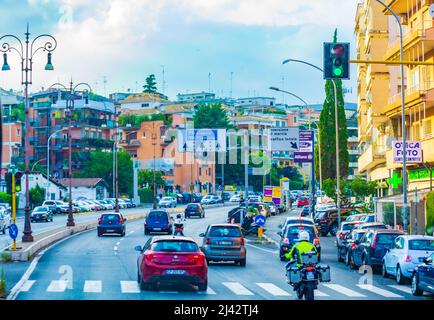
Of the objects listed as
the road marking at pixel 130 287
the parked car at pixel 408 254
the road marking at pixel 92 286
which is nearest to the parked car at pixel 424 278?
the parked car at pixel 408 254

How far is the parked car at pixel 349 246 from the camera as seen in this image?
1367 inches

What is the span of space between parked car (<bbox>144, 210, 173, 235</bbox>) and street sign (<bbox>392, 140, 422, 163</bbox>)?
1904cm

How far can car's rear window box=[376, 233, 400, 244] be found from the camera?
31.8 metres

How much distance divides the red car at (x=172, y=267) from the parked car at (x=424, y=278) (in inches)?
212

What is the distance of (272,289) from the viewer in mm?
25141

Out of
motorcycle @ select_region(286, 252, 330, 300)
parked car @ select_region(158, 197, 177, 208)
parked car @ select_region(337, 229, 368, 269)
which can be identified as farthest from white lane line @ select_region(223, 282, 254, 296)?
parked car @ select_region(158, 197, 177, 208)

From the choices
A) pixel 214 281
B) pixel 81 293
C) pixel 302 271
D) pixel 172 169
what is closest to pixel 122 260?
pixel 214 281

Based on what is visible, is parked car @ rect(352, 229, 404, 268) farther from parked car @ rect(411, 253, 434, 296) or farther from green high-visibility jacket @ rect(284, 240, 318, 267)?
green high-visibility jacket @ rect(284, 240, 318, 267)

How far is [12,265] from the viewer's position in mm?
33562

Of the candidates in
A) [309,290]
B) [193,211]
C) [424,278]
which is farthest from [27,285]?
[193,211]

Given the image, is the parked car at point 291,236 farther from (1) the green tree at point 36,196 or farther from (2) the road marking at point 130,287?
(1) the green tree at point 36,196

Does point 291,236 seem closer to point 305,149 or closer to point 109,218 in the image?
point 109,218

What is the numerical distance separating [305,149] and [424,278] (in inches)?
1466

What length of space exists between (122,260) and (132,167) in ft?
306
